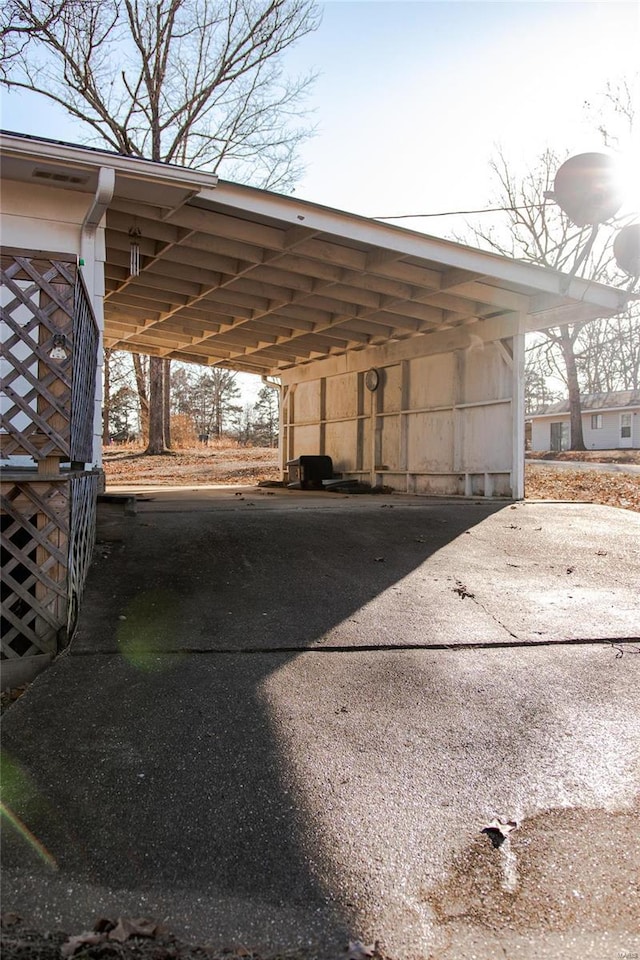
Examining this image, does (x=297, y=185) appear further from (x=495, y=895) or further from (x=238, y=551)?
(x=495, y=895)

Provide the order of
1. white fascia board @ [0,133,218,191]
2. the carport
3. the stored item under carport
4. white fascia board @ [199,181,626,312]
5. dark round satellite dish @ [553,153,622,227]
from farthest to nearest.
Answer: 1. the stored item under carport
2. dark round satellite dish @ [553,153,622,227]
3. white fascia board @ [199,181,626,312]
4. the carport
5. white fascia board @ [0,133,218,191]

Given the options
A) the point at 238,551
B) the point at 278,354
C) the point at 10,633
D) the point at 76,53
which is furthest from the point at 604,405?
the point at 10,633

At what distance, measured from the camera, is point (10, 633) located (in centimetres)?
305

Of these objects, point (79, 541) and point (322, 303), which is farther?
point (322, 303)

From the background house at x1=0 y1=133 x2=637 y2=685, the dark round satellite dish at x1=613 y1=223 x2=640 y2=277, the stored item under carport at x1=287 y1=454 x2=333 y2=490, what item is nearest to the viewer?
the background house at x1=0 y1=133 x2=637 y2=685

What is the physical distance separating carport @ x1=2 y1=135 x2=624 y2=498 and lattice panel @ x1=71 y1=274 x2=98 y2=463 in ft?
4.02

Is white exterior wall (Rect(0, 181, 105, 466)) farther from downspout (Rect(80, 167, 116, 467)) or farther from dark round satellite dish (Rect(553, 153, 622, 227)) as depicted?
dark round satellite dish (Rect(553, 153, 622, 227))

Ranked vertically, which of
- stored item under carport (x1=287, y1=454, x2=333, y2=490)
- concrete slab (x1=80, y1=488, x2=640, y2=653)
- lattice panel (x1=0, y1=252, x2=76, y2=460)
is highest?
lattice panel (x1=0, y1=252, x2=76, y2=460)

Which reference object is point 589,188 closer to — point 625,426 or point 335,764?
point 335,764

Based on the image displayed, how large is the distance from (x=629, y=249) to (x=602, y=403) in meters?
26.5

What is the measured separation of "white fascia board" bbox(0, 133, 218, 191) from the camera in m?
4.57

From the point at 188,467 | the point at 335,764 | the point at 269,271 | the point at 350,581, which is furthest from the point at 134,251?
the point at 188,467

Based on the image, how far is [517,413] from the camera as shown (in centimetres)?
905

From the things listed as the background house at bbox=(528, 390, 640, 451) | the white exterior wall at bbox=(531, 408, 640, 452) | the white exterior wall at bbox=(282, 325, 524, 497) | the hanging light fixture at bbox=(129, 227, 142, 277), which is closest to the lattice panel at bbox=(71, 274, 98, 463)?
the hanging light fixture at bbox=(129, 227, 142, 277)
